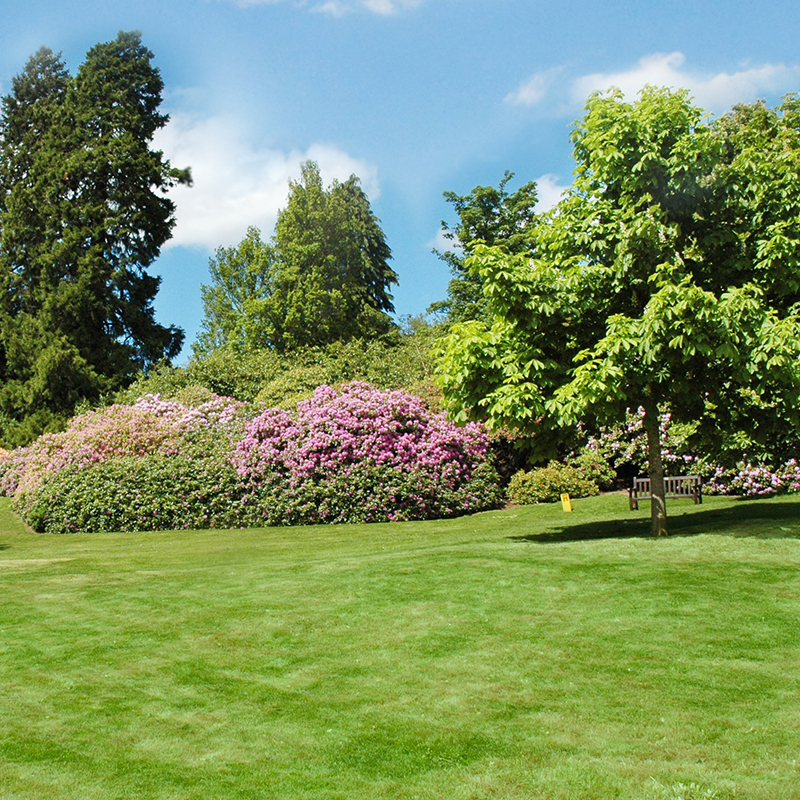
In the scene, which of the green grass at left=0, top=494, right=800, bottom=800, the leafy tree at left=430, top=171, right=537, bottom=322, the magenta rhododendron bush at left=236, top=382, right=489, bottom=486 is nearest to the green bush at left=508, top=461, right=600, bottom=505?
the magenta rhododendron bush at left=236, top=382, right=489, bottom=486

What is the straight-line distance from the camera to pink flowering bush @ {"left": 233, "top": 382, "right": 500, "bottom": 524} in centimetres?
1706

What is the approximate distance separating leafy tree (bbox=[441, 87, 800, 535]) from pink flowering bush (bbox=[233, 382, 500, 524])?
646 cm

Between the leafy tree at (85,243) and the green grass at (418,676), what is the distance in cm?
2396

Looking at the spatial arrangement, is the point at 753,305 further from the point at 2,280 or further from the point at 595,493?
the point at 2,280

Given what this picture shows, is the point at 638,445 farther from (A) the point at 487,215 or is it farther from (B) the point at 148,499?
(A) the point at 487,215

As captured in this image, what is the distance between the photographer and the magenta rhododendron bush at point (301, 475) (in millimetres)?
17094

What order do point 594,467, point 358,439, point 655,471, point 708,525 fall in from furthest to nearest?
point 594,467, point 358,439, point 708,525, point 655,471

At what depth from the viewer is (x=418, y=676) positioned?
5508 mm

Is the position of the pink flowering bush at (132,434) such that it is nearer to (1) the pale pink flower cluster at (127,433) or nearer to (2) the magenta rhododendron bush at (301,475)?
(1) the pale pink flower cluster at (127,433)

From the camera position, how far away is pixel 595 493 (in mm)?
19188

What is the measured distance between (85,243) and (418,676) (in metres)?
32.4

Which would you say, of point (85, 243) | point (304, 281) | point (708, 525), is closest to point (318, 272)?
point (304, 281)

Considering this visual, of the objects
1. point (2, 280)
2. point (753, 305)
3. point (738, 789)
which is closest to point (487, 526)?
point (753, 305)

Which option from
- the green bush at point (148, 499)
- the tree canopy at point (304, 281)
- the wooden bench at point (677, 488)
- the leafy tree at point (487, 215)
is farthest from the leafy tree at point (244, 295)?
the wooden bench at point (677, 488)
